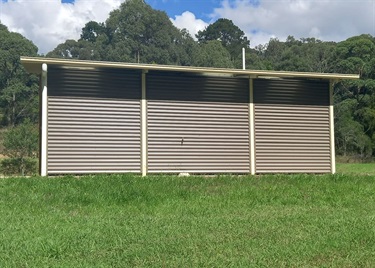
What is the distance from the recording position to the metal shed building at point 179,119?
1167 cm

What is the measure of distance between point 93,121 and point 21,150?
672cm

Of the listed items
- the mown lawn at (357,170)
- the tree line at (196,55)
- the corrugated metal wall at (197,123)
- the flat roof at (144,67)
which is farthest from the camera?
the tree line at (196,55)

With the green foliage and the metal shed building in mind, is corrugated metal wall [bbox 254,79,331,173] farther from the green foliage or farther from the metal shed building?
the green foliage

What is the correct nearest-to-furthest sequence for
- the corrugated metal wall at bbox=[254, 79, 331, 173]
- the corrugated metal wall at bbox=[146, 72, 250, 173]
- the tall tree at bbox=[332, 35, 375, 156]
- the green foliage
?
the corrugated metal wall at bbox=[146, 72, 250, 173], the corrugated metal wall at bbox=[254, 79, 331, 173], the green foliage, the tall tree at bbox=[332, 35, 375, 156]

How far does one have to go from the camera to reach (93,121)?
11.9 m

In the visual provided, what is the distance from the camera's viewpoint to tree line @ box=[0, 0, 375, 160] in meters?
34.9

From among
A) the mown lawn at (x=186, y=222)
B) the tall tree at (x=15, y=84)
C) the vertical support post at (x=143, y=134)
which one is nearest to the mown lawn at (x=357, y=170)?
the mown lawn at (x=186, y=222)

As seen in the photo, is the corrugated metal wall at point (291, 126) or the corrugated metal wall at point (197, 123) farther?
the corrugated metal wall at point (291, 126)

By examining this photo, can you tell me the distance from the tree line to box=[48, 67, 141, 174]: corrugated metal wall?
9560 millimetres

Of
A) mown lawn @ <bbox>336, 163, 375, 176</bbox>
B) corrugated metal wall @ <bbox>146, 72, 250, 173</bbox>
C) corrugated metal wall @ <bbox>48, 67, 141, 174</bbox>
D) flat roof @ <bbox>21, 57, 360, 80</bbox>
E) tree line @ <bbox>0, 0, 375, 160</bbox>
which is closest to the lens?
flat roof @ <bbox>21, 57, 360, 80</bbox>

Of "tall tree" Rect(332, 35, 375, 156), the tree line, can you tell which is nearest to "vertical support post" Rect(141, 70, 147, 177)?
the tree line

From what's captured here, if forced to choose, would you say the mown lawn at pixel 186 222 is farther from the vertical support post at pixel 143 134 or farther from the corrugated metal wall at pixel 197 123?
the corrugated metal wall at pixel 197 123

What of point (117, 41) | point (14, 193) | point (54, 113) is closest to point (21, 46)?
point (117, 41)

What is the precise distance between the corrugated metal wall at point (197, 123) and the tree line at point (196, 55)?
10.1m
